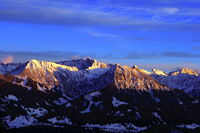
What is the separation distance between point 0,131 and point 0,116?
9653 mm

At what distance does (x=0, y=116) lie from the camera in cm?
10531

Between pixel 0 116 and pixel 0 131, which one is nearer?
pixel 0 131

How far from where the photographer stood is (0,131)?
96.2 meters
